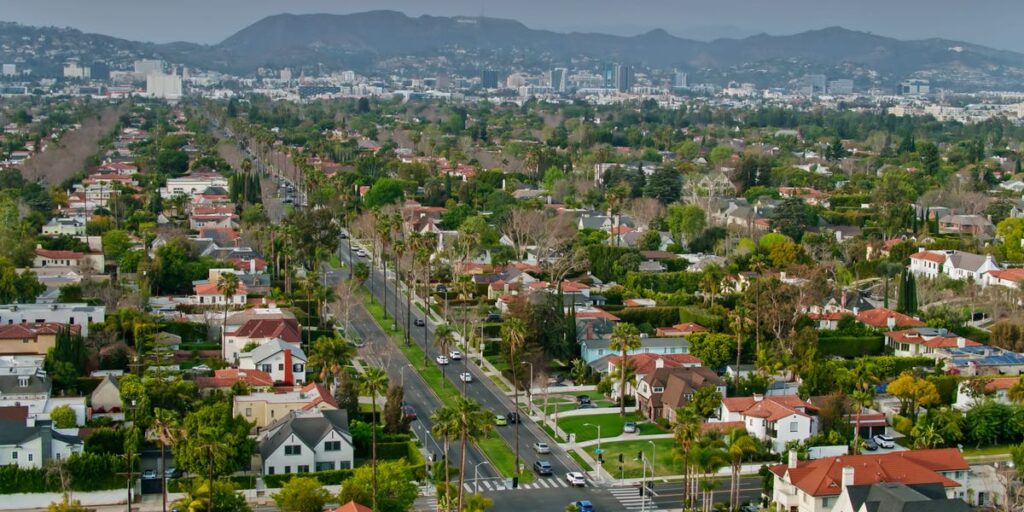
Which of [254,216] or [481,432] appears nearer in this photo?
[481,432]

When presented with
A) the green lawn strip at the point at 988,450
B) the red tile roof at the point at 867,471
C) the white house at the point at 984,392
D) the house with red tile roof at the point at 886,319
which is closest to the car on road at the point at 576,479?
the red tile roof at the point at 867,471

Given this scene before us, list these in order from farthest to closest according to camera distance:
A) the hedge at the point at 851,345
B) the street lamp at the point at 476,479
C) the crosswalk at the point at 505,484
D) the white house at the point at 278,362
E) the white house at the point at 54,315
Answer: the hedge at the point at 851,345 → the white house at the point at 54,315 → the white house at the point at 278,362 → the crosswalk at the point at 505,484 → the street lamp at the point at 476,479

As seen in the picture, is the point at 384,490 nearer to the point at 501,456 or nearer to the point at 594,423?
the point at 501,456

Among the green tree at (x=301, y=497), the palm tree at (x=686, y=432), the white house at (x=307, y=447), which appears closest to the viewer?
the green tree at (x=301, y=497)

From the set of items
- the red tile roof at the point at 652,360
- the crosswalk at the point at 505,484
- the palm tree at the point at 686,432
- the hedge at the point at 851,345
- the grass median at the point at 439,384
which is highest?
the palm tree at the point at 686,432

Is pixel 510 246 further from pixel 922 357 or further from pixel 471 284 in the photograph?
pixel 922 357

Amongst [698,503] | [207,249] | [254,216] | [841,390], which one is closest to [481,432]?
[698,503]

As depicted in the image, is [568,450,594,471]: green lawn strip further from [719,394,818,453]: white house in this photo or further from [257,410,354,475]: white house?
[257,410,354,475]: white house

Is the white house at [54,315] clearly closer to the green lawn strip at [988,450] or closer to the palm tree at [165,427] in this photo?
the palm tree at [165,427]
